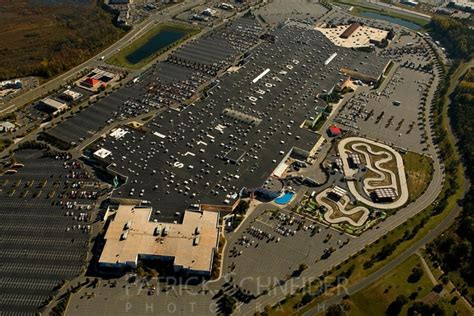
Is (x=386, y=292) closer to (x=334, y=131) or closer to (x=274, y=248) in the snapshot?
(x=274, y=248)

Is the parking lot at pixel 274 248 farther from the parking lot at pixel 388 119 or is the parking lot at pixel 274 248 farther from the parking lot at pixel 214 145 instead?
the parking lot at pixel 388 119

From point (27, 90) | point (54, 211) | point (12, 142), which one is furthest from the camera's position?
point (27, 90)

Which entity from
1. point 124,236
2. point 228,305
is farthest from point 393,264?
point 124,236

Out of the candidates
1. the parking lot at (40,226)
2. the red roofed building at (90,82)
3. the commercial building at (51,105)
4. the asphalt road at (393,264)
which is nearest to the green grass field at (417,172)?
the asphalt road at (393,264)

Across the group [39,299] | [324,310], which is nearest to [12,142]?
[39,299]

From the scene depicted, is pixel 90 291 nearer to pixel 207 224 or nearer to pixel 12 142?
pixel 207 224
